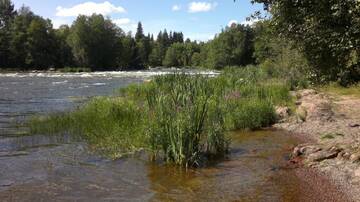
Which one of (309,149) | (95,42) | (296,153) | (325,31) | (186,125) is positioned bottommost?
(296,153)

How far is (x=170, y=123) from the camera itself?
10.5 meters

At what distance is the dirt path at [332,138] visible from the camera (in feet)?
31.8

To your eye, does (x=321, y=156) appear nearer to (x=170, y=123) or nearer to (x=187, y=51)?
(x=170, y=123)

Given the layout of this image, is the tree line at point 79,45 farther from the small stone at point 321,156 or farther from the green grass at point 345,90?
the small stone at point 321,156

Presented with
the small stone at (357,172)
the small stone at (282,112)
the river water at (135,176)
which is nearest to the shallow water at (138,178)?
the river water at (135,176)

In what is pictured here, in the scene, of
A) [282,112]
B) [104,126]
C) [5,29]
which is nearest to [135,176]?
[104,126]

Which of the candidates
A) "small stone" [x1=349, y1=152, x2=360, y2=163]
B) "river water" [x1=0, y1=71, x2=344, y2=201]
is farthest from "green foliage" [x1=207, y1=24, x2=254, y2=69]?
"small stone" [x1=349, y1=152, x2=360, y2=163]

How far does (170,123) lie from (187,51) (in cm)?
9519

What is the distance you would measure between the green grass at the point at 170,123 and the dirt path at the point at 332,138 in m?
1.47

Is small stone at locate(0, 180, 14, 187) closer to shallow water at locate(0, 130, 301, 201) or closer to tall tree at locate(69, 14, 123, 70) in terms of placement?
shallow water at locate(0, 130, 301, 201)

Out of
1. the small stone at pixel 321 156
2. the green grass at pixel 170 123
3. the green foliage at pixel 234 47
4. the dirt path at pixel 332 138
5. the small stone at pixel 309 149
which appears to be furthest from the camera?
the green foliage at pixel 234 47

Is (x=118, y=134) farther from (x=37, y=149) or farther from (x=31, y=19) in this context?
(x=31, y=19)

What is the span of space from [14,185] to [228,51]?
9862 cm

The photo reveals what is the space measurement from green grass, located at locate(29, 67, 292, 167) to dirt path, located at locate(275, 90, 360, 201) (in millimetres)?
1468
